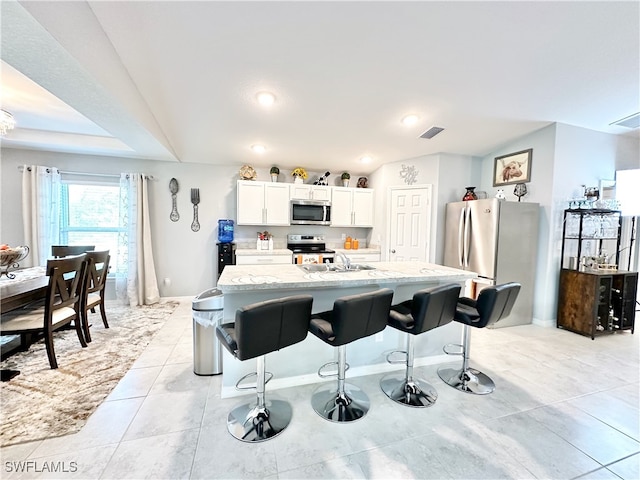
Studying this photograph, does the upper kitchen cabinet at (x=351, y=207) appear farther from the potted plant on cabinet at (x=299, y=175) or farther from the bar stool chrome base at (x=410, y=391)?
the bar stool chrome base at (x=410, y=391)

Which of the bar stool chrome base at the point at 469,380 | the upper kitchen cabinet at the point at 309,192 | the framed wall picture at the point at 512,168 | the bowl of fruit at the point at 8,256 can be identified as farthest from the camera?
the upper kitchen cabinet at the point at 309,192

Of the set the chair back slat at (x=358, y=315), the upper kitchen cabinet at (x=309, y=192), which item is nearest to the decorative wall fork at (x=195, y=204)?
the upper kitchen cabinet at (x=309, y=192)

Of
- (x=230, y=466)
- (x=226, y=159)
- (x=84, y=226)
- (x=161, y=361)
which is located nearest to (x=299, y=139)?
(x=226, y=159)

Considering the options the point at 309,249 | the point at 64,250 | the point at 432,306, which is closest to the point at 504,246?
the point at 432,306

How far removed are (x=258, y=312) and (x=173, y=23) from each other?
2.08 metres

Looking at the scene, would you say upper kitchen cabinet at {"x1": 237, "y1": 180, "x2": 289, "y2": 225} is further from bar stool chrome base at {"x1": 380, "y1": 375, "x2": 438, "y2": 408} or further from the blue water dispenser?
bar stool chrome base at {"x1": 380, "y1": 375, "x2": 438, "y2": 408}

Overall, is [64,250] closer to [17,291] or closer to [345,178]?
[17,291]

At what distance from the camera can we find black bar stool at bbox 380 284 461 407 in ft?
5.89

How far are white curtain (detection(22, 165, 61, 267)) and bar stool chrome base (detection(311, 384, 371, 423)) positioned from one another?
4.62 metres

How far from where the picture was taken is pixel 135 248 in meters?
4.12

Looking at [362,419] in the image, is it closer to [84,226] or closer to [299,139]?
[299,139]

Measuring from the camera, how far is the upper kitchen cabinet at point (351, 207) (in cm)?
480

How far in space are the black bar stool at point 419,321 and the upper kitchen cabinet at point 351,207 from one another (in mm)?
2804

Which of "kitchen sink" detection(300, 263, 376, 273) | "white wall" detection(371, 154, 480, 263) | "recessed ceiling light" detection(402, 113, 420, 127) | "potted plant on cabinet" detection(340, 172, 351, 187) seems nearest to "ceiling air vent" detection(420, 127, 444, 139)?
"recessed ceiling light" detection(402, 113, 420, 127)
